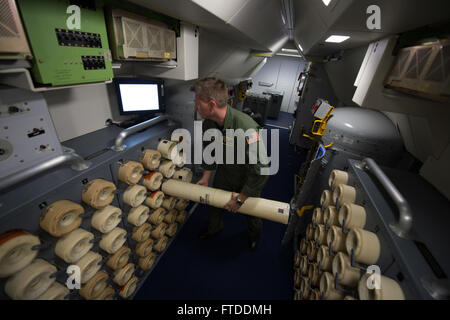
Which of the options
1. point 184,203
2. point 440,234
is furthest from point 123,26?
point 440,234

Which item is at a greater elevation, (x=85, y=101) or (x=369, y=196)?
(x=85, y=101)

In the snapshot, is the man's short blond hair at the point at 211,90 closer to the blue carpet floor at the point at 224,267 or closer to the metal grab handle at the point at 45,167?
the metal grab handle at the point at 45,167

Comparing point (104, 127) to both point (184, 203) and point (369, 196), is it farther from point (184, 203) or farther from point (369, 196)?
point (369, 196)

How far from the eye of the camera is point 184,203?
280 centimetres

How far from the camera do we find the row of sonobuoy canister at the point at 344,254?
1039 millimetres

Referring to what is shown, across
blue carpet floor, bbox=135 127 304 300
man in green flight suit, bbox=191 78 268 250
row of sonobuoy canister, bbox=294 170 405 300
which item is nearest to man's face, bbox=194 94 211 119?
man in green flight suit, bbox=191 78 268 250

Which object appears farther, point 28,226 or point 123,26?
point 123,26

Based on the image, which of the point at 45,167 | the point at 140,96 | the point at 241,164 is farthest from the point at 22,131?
the point at 241,164

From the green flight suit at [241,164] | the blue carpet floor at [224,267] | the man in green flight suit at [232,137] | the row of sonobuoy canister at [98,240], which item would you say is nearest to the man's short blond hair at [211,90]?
the man in green flight suit at [232,137]

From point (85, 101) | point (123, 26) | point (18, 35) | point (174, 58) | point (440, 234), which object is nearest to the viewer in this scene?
point (18, 35)

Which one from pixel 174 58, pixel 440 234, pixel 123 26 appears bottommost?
pixel 440 234

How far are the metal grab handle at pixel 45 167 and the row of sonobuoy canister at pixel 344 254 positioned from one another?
2.01 metres

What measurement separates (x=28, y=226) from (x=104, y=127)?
1.33 metres

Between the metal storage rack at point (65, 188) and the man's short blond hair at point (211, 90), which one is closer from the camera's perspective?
the metal storage rack at point (65, 188)
